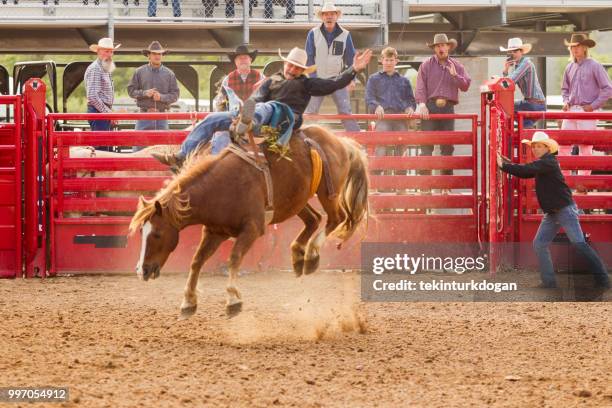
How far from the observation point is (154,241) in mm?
7730

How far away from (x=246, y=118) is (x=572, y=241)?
147 inches

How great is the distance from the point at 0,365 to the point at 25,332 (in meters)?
1.31

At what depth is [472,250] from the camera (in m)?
11.8

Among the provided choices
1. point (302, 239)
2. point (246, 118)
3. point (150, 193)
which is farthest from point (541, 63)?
point (246, 118)

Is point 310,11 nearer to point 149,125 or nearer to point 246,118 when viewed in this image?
point 149,125

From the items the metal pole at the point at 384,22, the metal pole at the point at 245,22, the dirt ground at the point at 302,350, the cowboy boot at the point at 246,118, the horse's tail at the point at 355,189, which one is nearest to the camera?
the dirt ground at the point at 302,350

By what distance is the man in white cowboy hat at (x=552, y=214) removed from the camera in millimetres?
10172

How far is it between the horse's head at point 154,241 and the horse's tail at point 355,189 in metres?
1.88

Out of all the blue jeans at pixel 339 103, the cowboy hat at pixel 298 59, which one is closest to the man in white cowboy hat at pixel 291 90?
the cowboy hat at pixel 298 59

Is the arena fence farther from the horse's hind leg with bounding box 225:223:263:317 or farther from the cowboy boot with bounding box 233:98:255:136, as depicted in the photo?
the horse's hind leg with bounding box 225:223:263:317

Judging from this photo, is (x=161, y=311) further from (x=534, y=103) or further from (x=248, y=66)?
(x=534, y=103)

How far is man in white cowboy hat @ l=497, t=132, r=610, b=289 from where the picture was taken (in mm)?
10172

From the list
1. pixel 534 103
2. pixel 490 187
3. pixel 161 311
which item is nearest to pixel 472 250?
pixel 490 187

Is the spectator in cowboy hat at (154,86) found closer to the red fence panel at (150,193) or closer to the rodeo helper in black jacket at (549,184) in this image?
the red fence panel at (150,193)
